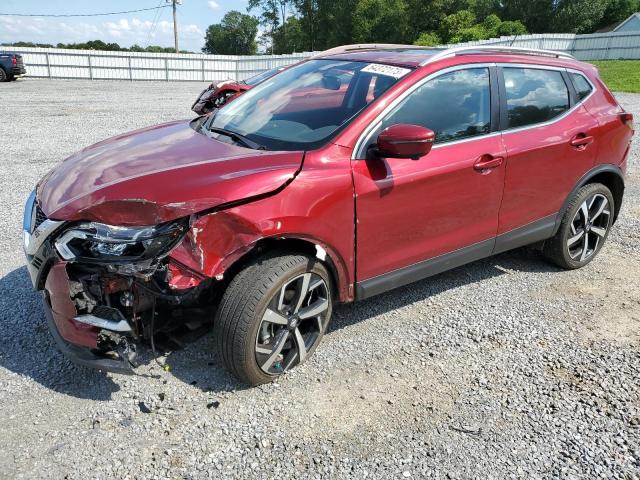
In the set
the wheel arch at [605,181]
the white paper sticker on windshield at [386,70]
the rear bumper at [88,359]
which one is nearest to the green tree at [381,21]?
the wheel arch at [605,181]

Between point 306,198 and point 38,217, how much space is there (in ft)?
4.98

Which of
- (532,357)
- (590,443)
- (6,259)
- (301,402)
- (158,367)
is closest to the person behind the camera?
(590,443)

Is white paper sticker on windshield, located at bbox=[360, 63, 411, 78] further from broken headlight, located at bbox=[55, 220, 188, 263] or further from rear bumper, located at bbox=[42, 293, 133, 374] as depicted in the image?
rear bumper, located at bbox=[42, 293, 133, 374]

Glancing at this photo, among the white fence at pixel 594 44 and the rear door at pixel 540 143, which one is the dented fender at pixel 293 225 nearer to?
the rear door at pixel 540 143

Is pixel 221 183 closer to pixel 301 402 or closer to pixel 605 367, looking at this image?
pixel 301 402

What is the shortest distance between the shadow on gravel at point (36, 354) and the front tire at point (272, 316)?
2.52 feet

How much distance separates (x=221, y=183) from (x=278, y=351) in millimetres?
995

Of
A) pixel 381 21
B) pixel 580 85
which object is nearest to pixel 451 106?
pixel 580 85

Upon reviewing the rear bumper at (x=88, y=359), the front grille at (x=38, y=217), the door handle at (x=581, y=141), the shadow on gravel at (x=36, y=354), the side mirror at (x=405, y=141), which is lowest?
the shadow on gravel at (x=36, y=354)

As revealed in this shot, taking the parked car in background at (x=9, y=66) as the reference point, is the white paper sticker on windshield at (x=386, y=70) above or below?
above

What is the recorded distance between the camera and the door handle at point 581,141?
4086 millimetres

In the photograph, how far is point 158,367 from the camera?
312cm

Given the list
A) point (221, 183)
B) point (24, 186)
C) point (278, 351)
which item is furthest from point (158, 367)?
point (24, 186)

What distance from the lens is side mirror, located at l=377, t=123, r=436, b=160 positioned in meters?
2.88
